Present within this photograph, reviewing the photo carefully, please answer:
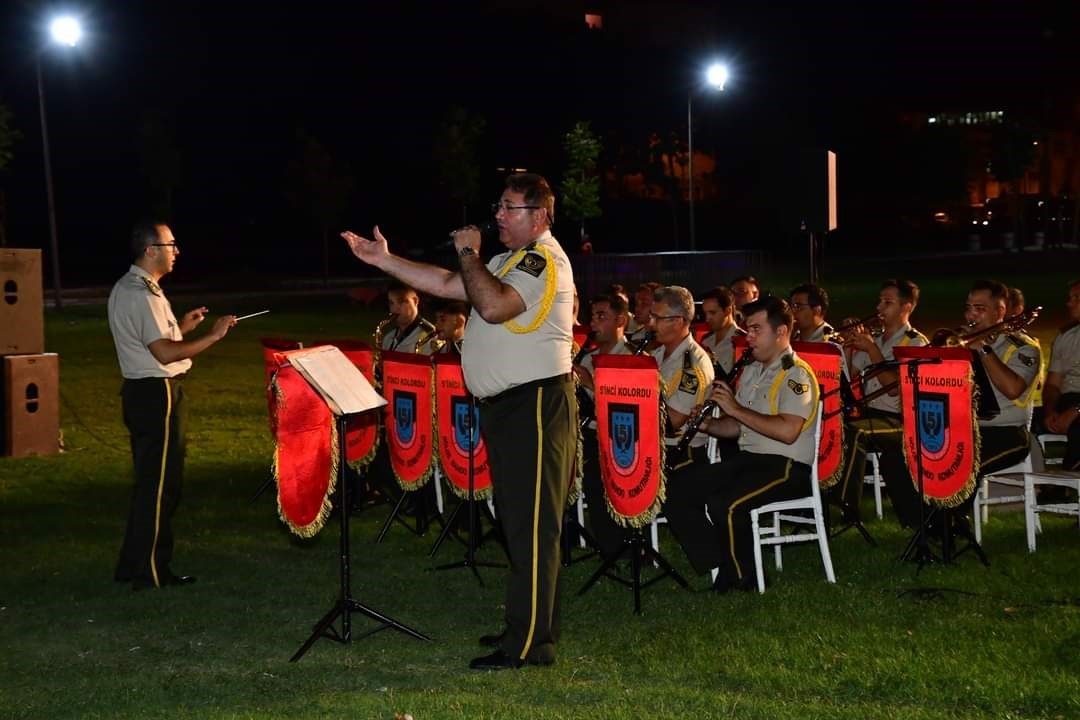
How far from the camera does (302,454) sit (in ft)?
20.9

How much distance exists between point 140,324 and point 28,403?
569cm

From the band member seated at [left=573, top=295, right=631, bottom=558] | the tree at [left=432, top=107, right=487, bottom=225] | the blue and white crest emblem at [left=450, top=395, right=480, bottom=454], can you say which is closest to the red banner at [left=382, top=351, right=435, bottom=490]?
the blue and white crest emblem at [left=450, top=395, right=480, bottom=454]

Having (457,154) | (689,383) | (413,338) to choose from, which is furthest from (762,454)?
(457,154)

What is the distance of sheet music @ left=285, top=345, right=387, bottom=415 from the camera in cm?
583

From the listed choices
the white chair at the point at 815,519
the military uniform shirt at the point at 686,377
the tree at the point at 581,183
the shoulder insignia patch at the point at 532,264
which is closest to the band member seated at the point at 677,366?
the military uniform shirt at the point at 686,377

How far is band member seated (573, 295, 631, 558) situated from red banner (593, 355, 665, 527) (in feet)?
1.18

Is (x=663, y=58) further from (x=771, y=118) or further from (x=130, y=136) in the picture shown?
(x=130, y=136)

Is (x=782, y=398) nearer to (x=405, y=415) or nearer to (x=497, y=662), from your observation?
(x=497, y=662)

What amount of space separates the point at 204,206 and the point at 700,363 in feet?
198

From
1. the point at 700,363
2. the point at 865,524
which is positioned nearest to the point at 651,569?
the point at 700,363

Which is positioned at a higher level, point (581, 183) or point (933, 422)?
point (581, 183)

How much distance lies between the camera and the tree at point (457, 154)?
54.1 metres

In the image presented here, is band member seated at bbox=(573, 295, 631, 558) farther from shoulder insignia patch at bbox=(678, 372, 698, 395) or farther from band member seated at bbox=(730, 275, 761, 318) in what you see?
band member seated at bbox=(730, 275, 761, 318)

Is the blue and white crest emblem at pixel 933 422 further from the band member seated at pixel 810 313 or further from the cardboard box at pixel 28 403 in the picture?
the cardboard box at pixel 28 403
